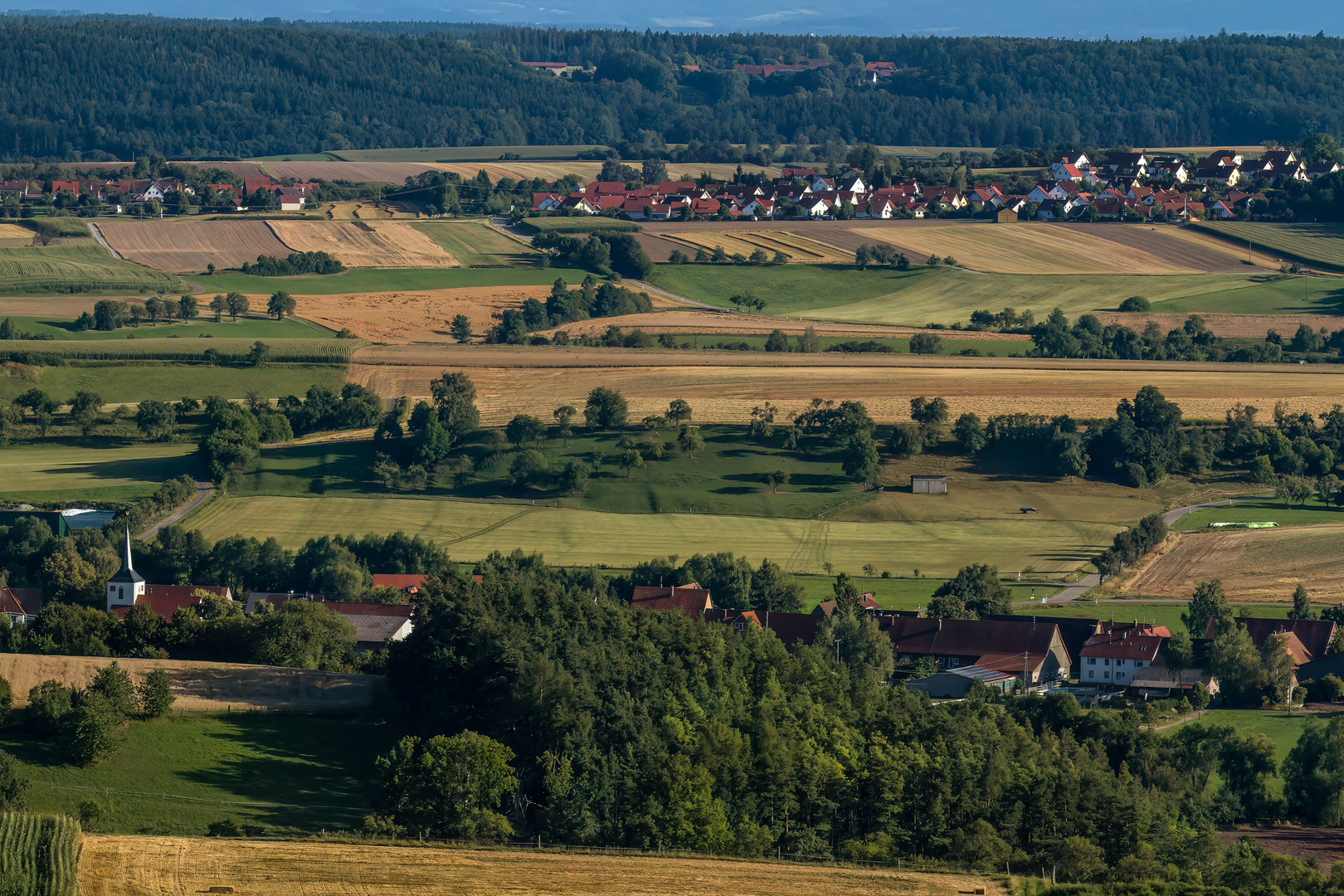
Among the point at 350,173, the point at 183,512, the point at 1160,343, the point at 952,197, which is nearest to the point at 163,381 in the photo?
the point at 183,512

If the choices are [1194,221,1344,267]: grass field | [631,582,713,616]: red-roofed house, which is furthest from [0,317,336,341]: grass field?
[1194,221,1344,267]: grass field

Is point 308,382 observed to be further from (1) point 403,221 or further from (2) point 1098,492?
(1) point 403,221

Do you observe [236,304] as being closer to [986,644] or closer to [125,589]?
[125,589]

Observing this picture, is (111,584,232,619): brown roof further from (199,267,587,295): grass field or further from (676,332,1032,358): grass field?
(199,267,587,295): grass field

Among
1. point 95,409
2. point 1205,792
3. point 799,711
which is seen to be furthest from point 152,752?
point 95,409

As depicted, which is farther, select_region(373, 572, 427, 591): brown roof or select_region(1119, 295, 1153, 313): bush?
select_region(1119, 295, 1153, 313): bush

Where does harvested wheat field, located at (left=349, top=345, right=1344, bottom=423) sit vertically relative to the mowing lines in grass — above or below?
below
